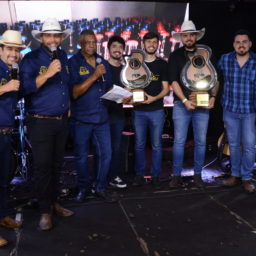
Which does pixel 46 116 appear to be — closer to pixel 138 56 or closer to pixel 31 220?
pixel 31 220

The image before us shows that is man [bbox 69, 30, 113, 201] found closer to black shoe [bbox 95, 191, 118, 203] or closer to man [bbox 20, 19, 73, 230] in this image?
black shoe [bbox 95, 191, 118, 203]

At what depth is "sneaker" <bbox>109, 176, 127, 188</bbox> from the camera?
13.8 feet

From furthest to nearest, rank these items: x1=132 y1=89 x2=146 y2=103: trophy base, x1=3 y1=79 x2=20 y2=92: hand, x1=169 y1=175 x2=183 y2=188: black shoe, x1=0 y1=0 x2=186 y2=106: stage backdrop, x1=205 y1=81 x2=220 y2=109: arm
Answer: x1=0 y1=0 x2=186 y2=106: stage backdrop
x1=169 y1=175 x2=183 y2=188: black shoe
x1=205 y1=81 x2=220 y2=109: arm
x1=132 y1=89 x2=146 y2=103: trophy base
x1=3 y1=79 x2=20 y2=92: hand

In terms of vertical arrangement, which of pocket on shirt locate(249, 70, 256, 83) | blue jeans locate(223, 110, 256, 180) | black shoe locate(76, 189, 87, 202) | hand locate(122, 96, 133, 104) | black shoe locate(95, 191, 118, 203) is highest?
pocket on shirt locate(249, 70, 256, 83)

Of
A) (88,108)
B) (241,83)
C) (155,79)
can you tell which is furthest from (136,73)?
(241,83)

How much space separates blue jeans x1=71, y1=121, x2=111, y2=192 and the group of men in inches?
0.4

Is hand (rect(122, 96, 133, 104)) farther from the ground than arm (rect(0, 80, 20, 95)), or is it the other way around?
arm (rect(0, 80, 20, 95))

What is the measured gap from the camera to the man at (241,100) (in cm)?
392

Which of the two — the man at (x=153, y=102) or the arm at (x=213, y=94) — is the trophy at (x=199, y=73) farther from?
the man at (x=153, y=102)

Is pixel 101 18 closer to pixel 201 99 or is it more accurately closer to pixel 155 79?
pixel 155 79

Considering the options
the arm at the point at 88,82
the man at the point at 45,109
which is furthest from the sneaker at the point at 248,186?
the man at the point at 45,109

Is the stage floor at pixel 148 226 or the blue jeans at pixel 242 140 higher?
the blue jeans at pixel 242 140

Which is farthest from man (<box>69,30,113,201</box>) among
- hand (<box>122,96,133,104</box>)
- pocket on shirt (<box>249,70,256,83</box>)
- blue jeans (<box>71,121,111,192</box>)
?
pocket on shirt (<box>249,70,256,83</box>)

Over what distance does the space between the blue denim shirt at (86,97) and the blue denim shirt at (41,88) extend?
1.14ft
